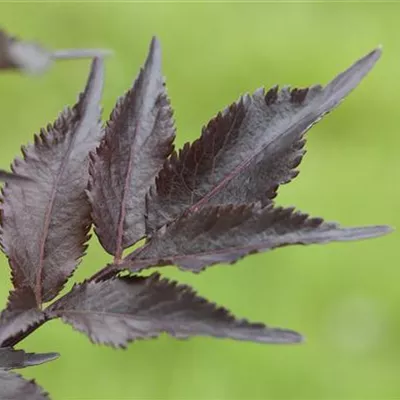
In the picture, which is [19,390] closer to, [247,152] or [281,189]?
[247,152]

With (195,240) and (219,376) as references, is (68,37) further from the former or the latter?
(195,240)

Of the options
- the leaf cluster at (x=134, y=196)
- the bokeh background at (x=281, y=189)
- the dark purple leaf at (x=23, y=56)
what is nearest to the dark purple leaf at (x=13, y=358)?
the leaf cluster at (x=134, y=196)

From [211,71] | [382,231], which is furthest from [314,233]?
[211,71]

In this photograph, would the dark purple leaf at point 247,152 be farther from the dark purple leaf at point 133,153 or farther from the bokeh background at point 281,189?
the bokeh background at point 281,189

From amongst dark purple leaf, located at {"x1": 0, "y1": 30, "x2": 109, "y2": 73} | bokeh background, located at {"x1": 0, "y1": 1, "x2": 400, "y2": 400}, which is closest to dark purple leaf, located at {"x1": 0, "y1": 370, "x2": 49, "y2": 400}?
dark purple leaf, located at {"x1": 0, "y1": 30, "x2": 109, "y2": 73}

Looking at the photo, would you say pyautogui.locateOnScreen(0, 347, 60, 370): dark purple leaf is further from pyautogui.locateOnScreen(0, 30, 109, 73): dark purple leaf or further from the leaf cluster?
pyautogui.locateOnScreen(0, 30, 109, 73): dark purple leaf
